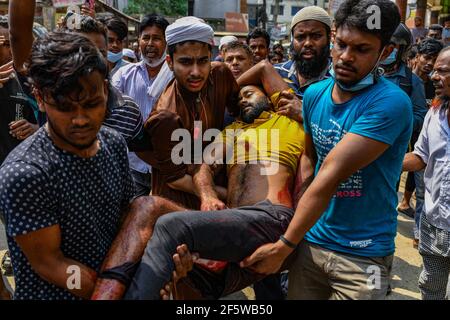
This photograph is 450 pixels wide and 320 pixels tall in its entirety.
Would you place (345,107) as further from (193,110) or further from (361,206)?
(193,110)

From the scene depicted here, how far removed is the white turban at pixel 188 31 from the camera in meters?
2.63

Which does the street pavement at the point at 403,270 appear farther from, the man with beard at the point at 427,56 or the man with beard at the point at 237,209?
the man with beard at the point at 427,56

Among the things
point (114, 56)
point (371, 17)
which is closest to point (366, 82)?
point (371, 17)

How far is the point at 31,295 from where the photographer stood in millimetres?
1539

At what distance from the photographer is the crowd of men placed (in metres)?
1.48

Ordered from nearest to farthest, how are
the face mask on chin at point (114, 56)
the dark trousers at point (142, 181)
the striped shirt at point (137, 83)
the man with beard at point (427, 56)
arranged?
the dark trousers at point (142, 181)
the striped shirt at point (137, 83)
the face mask on chin at point (114, 56)
the man with beard at point (427, 56)

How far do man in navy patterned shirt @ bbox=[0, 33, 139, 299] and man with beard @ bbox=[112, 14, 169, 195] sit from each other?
198 centimetres

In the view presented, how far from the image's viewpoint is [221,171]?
2.66m

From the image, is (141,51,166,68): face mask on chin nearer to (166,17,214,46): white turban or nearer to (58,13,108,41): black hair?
(58,13,108,41): black hair

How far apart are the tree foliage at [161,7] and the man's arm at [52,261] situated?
128 feet

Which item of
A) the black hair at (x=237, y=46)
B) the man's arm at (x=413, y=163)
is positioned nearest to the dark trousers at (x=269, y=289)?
the man's arm at (x=413, y=163)

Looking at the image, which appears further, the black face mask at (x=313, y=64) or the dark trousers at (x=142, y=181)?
the dark trousers at (x=142, y=181)

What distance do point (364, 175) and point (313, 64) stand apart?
1.22 metres

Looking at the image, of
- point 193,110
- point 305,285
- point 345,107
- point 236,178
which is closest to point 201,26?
point 193,110
